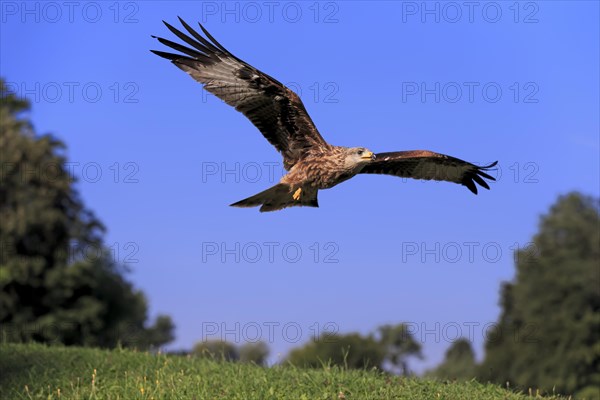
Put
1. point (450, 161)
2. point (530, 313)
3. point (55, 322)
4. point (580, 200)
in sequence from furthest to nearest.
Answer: point (580, 200), point (530, 313), point (55, 322), point (450, 161)

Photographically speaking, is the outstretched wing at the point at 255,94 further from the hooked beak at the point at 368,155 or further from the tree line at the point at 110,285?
the tree line at the point at 110,285

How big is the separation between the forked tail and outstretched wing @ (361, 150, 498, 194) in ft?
5.84

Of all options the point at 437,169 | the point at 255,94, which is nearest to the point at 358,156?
the point at 255,94

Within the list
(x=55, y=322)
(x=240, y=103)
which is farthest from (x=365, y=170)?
(x=55, y=322)

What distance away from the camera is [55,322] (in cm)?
2755

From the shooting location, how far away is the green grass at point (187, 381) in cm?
992

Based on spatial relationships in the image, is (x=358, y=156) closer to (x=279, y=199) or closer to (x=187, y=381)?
(x=279, y=199)

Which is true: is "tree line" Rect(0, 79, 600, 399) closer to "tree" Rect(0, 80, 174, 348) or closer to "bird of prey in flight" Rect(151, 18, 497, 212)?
"tree" Rect(0, 80, 174, 348)

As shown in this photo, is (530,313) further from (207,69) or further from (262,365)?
(207,69)

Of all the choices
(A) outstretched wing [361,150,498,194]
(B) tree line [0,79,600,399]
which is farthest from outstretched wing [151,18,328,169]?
(B) tree line [0,79,600,399]

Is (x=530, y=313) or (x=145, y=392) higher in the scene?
(x=530, y=313)

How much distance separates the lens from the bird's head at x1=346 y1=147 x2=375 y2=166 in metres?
10.1

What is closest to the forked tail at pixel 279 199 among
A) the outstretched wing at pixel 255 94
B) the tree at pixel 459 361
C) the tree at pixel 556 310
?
the outstretched wing at pixel 255 94

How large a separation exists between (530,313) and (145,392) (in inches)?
1110
